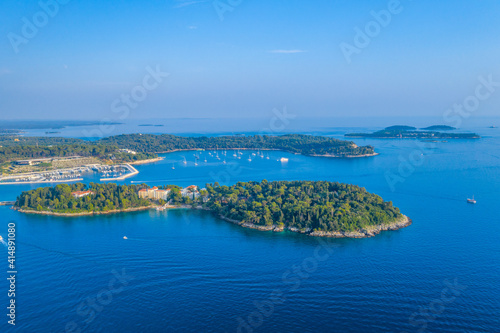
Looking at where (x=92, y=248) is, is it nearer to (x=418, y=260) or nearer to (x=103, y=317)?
(x=103, y=317)

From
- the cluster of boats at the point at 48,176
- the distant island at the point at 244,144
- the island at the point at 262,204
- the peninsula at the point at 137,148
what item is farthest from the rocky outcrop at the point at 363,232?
the distant island at the point at 244,144

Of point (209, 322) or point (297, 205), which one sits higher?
point (297, 205)

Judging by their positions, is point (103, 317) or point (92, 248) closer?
point (103, 317)

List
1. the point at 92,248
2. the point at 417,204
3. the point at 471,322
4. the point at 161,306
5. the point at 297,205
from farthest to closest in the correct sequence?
the point at 417,204 < the point at 297,205 < the point at 92,248 < the point at 161,306 < the point at 471,322

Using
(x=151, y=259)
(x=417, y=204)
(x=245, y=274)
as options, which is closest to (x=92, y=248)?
(x=151, y=259)

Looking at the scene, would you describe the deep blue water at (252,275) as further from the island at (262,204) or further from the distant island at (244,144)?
the distant island at (244,144)

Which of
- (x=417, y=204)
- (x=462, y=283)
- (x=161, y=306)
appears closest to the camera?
(x=161, y=306)

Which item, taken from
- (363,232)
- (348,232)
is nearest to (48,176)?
(348,232)
